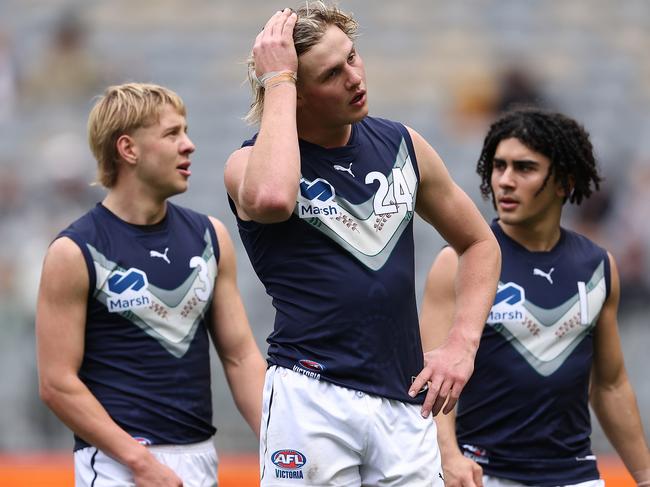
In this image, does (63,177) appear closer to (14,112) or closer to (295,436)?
(14,112)

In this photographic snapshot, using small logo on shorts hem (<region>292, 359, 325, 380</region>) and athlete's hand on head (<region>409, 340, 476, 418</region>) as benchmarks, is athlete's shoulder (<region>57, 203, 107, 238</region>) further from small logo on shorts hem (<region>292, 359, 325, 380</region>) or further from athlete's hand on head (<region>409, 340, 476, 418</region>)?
athlete's hand on head (<region>409, 340, 476, 418</region>)

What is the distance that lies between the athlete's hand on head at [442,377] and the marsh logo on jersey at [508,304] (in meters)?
0.97

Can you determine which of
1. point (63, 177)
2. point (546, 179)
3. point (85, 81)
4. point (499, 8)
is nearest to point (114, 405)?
point (546, 179)

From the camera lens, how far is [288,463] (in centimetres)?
366

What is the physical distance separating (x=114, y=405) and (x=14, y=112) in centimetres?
777

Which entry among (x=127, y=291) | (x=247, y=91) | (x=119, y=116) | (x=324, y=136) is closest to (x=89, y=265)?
(x=127, y=291)

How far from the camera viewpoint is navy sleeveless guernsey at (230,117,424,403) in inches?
146

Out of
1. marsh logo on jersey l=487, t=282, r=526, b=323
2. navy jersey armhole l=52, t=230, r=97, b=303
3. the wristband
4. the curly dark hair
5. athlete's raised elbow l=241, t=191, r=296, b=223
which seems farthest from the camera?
the curly dark hair

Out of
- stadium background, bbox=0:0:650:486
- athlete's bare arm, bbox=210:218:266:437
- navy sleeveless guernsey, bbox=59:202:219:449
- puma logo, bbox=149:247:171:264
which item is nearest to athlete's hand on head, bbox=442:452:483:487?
athlete's bare arm, bbox=210:218:266:437

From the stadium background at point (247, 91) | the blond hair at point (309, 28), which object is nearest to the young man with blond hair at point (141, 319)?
the blond hair at point (309, 28)

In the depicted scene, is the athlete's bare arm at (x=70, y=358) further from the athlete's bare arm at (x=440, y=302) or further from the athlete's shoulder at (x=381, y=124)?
the athlete's shoulder at (x=381, y=124)

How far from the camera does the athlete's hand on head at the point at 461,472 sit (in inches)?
166

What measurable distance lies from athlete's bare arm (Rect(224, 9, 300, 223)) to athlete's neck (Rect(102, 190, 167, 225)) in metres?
1.26

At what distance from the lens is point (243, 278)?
9977 millimetres
